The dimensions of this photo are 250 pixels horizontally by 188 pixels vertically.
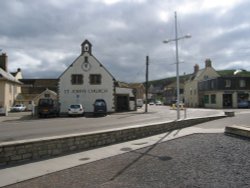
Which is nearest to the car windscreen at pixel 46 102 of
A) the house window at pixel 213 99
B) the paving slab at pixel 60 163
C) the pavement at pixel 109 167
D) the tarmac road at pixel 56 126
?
the tarmac road at pixel 56 126

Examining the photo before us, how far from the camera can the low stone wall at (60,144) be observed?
866 cm

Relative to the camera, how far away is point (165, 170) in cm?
793

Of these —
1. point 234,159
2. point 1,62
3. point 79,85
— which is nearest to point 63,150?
point 234,159

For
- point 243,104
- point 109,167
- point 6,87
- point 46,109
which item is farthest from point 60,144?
point 243,104

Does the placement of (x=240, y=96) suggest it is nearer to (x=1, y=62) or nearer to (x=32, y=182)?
(x=1, y=62)

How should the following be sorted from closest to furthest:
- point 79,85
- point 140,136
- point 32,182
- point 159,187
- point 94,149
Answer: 1. point 159,187
2. point 32,182
3. point 94,149
4. point 140,136
5. point 79,85

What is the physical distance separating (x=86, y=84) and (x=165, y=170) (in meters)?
34.5

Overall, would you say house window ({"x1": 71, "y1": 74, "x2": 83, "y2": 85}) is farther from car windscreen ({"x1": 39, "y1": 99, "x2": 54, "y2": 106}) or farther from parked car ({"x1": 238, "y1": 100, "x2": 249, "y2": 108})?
parked car ({"x1": 238, "y1": 100, "x2": 249, "y2": 108})

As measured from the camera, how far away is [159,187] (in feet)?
21.5

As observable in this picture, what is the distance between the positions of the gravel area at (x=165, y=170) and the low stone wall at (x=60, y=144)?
5.55 ft

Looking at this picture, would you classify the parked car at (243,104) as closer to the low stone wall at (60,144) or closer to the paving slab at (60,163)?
the low stone wall at (60,144)

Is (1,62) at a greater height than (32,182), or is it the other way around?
(1,62)

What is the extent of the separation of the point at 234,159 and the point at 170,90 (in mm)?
98475

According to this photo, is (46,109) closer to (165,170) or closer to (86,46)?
(86,46)
